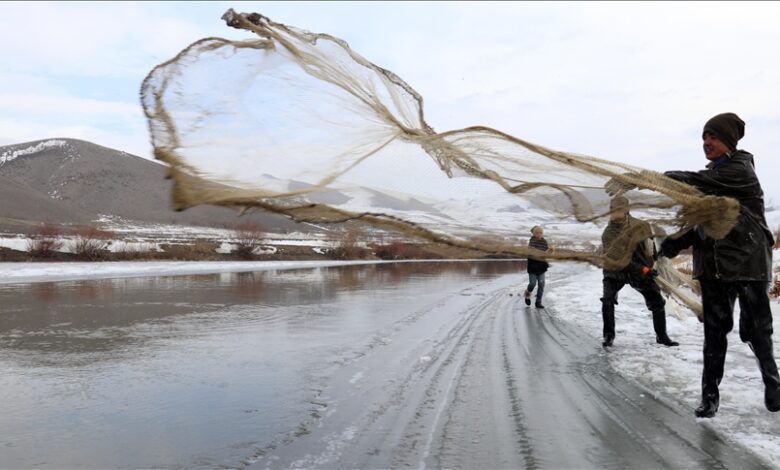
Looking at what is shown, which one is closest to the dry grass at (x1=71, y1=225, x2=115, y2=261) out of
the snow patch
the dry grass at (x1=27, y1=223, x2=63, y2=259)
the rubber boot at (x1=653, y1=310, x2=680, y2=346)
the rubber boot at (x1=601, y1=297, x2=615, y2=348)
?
the dry grass at (x1=27, y1=223, x2=63, y2=259)

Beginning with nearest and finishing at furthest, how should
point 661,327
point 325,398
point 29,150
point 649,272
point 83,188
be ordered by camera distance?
point 325,398
point 649,272
point 661,327
point 83,188
point 29,150

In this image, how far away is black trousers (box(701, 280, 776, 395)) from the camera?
4.18m

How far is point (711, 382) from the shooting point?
437 centimetres

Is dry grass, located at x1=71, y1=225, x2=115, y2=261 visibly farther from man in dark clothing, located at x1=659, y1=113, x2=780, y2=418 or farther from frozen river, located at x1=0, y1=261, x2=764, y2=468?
man in dark clothing, located at x1=659, y1=113, x2=780, y2=418

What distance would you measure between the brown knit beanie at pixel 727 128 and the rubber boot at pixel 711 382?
5.20 ft

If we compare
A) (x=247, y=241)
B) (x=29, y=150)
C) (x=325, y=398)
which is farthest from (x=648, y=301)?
(x=29, y=150)

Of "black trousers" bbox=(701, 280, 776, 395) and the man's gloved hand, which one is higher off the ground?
the man's gloved hand

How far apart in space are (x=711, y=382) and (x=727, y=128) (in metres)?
1.90

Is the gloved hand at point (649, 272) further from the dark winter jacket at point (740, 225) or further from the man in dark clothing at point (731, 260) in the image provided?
the dark winter jacket at point (740, 225)

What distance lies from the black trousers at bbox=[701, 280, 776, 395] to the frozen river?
44 centimetres

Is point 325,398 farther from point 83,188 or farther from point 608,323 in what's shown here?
point 83,188

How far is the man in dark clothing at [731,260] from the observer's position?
13.4ft

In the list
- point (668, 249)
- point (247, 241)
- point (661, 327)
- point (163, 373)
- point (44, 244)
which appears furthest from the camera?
point (247, 241)

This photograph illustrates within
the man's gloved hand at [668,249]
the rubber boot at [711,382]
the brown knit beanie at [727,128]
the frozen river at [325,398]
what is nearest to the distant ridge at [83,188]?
the frozen river at [325,398]
